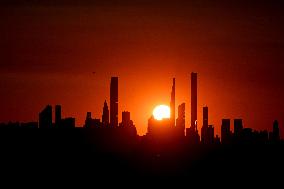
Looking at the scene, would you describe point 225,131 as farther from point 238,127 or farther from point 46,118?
point 46,118

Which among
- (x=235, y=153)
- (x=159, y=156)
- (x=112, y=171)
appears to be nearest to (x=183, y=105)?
(x=235, y=153)

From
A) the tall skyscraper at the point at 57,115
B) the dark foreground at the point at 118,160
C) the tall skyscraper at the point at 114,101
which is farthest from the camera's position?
the tall skyscraper at the point at 114,101

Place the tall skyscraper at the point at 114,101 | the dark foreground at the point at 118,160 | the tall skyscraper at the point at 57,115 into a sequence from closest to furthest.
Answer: the dark foreground at the point at 118,160, the tall skyscraper at the point at 57,115, the tall skyscraper at the point at 114,101

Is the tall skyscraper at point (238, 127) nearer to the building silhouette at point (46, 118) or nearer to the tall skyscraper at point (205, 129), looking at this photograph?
the tall skyscraper at point (205, 129)

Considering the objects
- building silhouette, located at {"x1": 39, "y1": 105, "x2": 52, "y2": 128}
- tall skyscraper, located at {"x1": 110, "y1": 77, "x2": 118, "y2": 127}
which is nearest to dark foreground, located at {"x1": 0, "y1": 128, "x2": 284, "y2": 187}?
building silhouette, located at {"x1": 39, "y1": 105, "x2": 52, "y2": 128}

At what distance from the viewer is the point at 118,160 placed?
340ft

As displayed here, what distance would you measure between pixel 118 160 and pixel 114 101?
29.3 m

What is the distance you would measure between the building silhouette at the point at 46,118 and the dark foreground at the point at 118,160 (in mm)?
1775

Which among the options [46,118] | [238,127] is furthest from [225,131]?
[46,118]

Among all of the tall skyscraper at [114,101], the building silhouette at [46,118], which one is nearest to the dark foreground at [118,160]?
the building silhouette at [46,118]

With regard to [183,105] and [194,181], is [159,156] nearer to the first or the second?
[194,181]

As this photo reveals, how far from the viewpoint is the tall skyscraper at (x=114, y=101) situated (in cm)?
12925

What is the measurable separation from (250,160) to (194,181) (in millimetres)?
14320

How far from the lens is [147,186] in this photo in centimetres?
10288
